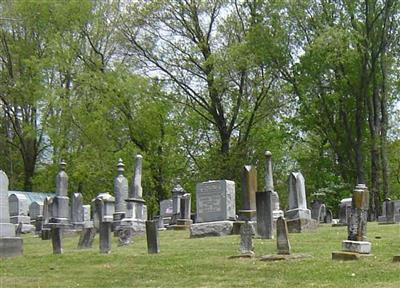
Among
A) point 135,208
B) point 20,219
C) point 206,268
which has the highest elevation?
point 135,208

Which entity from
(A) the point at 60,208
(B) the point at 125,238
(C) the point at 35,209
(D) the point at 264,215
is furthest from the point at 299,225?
(C) the point at 35,209

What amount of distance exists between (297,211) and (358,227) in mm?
7263

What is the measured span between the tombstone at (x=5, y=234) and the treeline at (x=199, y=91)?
60.2 ft

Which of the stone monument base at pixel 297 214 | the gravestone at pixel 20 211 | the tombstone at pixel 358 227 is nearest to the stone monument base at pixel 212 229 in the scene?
the stone monument base at pixel 297 214

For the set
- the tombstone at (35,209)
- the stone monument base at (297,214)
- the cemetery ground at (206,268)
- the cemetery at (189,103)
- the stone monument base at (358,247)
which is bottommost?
the cemetery ground at (206,268)

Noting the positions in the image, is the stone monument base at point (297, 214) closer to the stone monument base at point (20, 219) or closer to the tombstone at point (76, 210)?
the tombstone at point (76, 210)

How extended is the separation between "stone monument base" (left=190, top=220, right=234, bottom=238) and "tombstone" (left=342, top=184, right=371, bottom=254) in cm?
676

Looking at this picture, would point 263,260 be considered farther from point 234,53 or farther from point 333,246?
point 234,53

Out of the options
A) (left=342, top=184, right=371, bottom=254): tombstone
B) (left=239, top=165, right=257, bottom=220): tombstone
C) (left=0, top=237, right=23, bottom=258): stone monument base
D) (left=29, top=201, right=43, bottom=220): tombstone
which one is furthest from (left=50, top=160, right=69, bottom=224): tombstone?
(left=342, top=184, right=371, bottom=254): tombstone

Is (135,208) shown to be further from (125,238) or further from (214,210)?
(125,238)

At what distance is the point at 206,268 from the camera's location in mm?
10930

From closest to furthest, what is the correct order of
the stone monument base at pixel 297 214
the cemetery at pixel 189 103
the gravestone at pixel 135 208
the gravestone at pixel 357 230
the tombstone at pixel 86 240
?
the gravestone at pixel 357 230 → the tombstone at pixel 86 240 → the stone monument base at pixel 297 214 → the gravestone at pixel 135 208 → the cemetery at pixel 189 103

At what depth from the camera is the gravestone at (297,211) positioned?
17.8 m

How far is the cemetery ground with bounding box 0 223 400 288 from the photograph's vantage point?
9.35 meters
